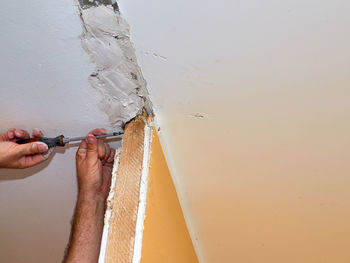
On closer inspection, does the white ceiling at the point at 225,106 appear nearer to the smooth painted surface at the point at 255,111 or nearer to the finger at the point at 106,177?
the smooth painted surface at the point at 255,111

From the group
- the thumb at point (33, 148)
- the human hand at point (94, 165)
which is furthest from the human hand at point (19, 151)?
the human hand at point (94, 165)

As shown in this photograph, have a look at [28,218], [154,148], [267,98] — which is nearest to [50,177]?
[28,218]

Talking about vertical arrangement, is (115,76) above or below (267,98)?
above

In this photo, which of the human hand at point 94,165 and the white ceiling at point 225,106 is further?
the human hand at point 94,165

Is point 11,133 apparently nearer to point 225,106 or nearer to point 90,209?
point 90,209

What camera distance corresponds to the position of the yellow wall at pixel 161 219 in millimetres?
629

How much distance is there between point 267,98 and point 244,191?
34 cm

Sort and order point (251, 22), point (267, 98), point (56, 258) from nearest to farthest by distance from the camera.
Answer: point (251, 22) < point (267, 98) < point (56, 258)

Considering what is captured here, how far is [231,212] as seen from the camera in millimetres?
915

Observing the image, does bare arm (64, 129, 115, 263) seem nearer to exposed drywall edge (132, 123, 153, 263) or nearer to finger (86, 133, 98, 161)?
finger (86, 133, 98, 161)

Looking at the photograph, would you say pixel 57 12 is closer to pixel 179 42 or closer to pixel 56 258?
pixel 179 42

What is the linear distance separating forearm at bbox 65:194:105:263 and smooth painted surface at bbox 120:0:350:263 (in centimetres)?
26

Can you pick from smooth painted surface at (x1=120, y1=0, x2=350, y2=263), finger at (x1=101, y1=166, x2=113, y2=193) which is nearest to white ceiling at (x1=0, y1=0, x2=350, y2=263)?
smooth painted surface at (x1=120, y1=0, x2=350, y2=263)

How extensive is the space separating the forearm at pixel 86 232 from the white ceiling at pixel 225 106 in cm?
12
